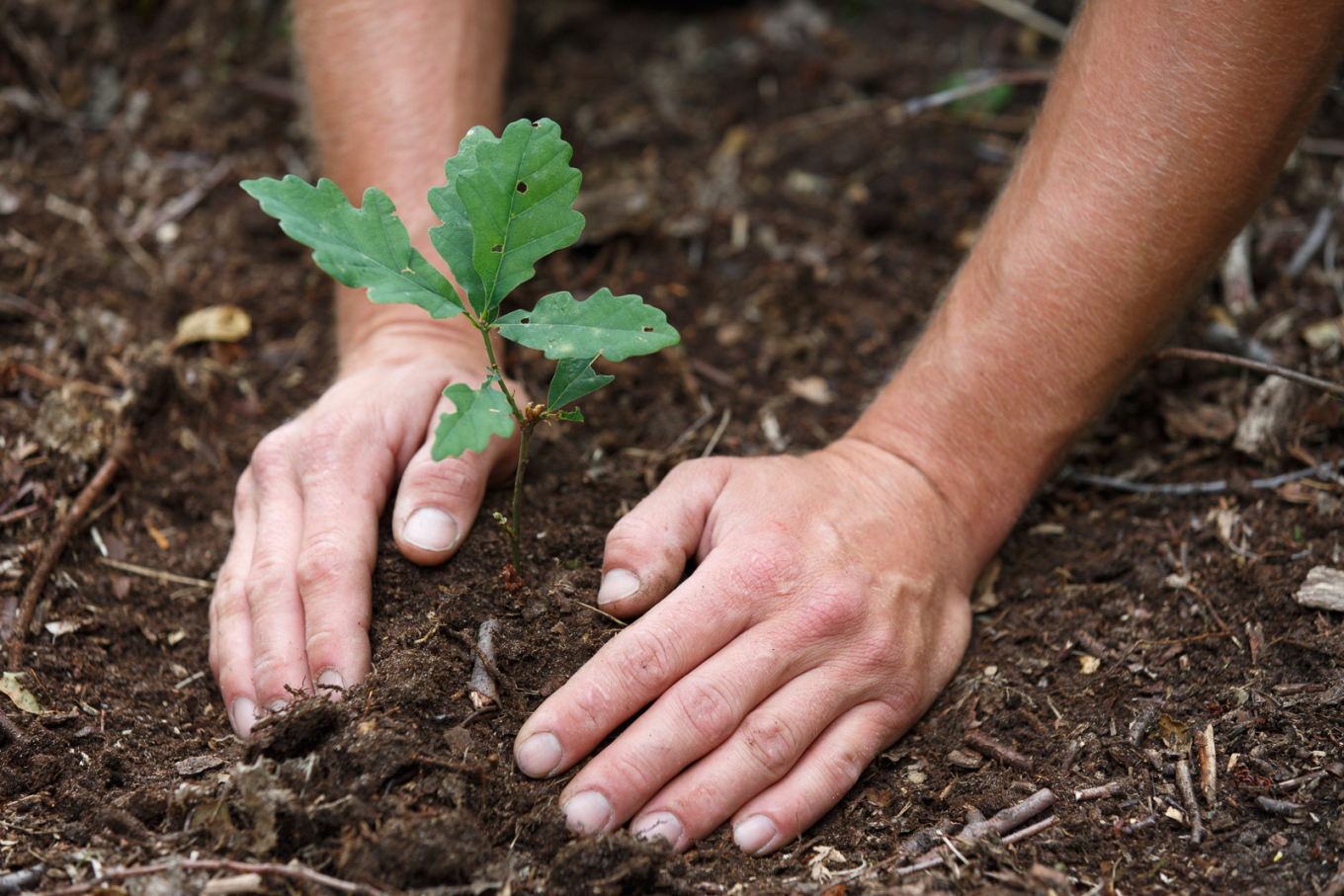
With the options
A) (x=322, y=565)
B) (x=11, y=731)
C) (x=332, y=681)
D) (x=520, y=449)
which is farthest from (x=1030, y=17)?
(x=11, y=731)

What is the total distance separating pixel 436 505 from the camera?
65.2 inches

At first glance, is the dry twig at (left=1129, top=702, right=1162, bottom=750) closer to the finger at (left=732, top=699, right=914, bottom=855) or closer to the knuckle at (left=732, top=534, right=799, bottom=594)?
the finger at (left=732, top=699, right=914, bottom=855)

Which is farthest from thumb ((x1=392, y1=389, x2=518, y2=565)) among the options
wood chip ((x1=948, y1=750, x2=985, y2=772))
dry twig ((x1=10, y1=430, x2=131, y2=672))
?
wood chip ((x1=948, y1=750, x2=985, y2=772))

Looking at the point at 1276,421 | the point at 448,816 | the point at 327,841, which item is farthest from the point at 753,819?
the point at 1276,421

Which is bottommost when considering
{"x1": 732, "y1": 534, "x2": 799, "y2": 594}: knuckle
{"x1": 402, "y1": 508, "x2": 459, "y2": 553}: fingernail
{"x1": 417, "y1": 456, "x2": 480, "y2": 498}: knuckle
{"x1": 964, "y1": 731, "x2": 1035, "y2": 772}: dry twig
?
{"x1": 964, "y1": 731, "x2": 1035, "y2": 772}: dry twig

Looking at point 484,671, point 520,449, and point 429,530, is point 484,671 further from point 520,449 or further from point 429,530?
point 520,449

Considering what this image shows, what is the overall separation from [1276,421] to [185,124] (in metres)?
3.33

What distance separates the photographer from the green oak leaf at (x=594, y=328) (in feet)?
4.15

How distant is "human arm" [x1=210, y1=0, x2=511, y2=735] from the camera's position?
158 cm

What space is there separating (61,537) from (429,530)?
2.92ft

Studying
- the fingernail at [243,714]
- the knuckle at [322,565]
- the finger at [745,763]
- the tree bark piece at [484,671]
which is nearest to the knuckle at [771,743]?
the finger at [745,763]

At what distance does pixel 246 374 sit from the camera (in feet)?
8.17

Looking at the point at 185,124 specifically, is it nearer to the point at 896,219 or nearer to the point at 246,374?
the point at 246,374

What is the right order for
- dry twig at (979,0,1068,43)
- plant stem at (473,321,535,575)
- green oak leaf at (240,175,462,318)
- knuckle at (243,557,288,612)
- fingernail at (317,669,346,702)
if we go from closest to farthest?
green oak leaf at (240,175,462,318), plant stem at (473,321,535,575), fingernail at (317,669,346,702), knuckle at (243,557,288,612), dry twig at (979,0,1068,43)
